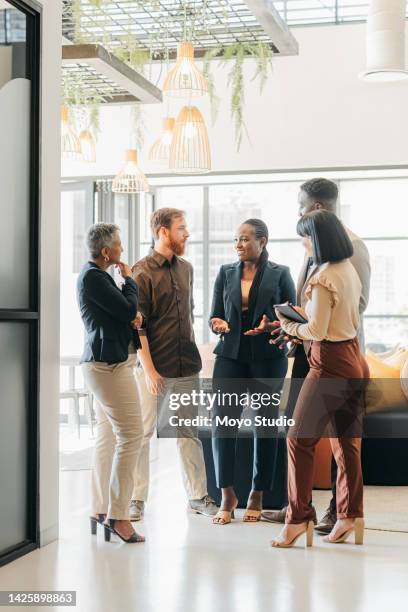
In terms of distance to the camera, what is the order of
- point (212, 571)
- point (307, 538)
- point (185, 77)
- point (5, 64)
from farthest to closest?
1. point (185, 77)
2. point (307, 538)
3. point (5, 64)
4. point (212, 571)

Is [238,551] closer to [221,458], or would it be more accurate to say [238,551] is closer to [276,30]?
[221,458]

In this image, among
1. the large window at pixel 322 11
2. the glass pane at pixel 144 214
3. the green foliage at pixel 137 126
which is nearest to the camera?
the green foliage at pixel 137 126

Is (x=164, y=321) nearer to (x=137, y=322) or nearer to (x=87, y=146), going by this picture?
(x=137, y=322)

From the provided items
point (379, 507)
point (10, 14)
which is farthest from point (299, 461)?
point (10, 14)

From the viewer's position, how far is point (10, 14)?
4117 mm

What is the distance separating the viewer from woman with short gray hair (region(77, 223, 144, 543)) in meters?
4.25

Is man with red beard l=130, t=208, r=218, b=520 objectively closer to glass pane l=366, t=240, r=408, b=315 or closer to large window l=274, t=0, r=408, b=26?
large window l=274, t=0, r=408, b=26

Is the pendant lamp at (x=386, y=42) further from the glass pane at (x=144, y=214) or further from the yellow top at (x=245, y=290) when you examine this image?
the glass pane at (x=144, y=214)

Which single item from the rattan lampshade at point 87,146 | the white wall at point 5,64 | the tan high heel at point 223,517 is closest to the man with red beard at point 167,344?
the tan high heel at point 223,517

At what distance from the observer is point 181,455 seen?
5020 millimetres

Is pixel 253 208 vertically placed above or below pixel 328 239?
above

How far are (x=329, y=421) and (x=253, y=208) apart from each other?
24.6ft

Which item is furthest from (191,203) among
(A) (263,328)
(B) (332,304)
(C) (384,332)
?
(B) (332,304)

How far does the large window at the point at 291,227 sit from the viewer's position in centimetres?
1110
